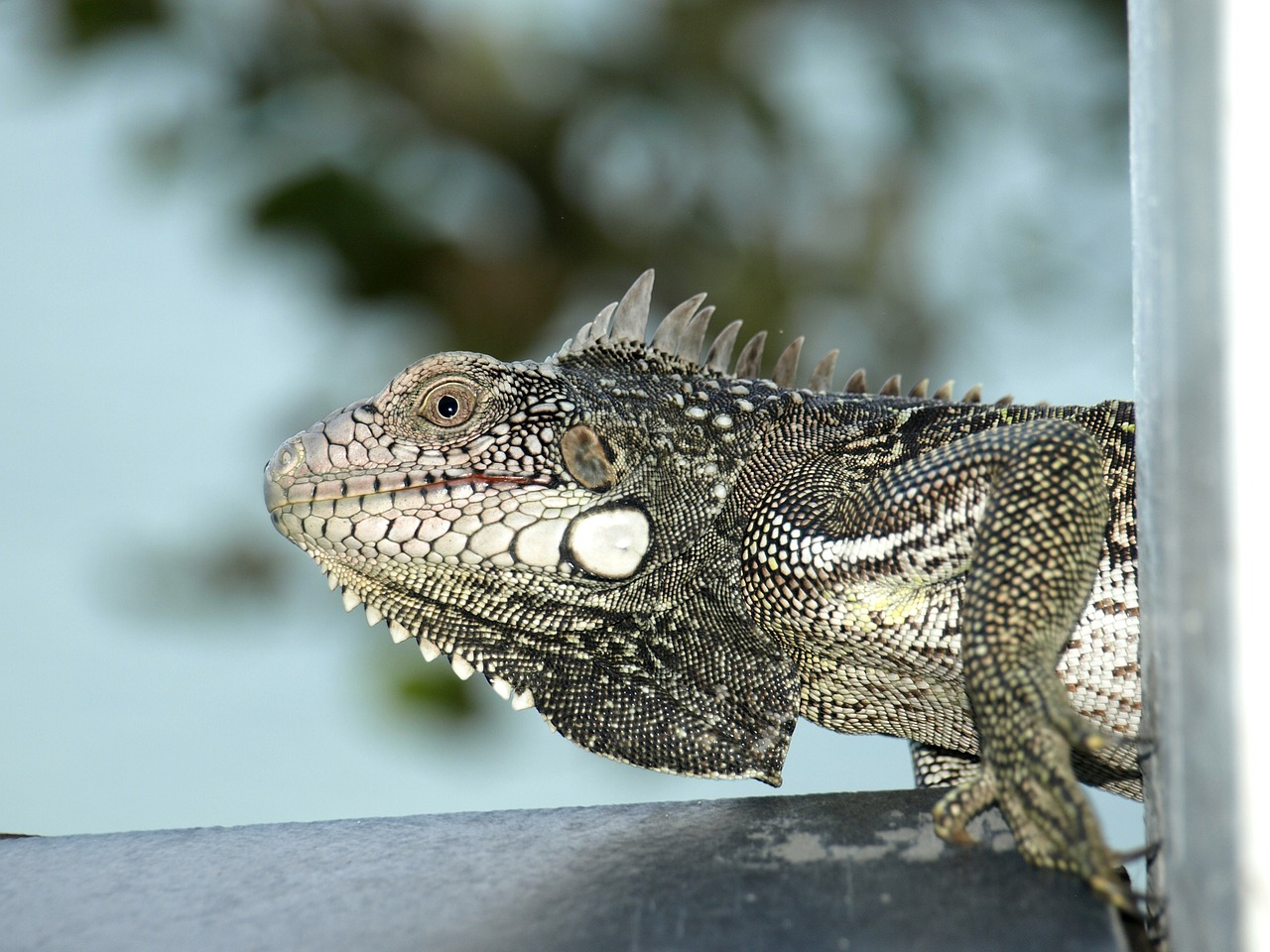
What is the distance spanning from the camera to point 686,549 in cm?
270

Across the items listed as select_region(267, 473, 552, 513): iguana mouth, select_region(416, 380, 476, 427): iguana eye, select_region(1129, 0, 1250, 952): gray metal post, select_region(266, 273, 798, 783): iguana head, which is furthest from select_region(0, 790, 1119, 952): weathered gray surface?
select_region(416, 380, 476, 427): iguana eye

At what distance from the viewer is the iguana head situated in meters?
2.58

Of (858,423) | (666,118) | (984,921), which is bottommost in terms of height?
(984,921)

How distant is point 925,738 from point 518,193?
16.1 ft

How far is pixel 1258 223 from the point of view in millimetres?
1000

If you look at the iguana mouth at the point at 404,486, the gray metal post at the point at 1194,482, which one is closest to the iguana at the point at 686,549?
the iguana mouth at the point at 404,486

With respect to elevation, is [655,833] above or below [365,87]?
below

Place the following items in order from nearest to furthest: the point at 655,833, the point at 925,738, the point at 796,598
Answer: the point at 655,833 → the point at 796,598 → the point at 925,738

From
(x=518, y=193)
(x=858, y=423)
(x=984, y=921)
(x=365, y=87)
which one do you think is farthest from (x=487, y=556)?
(x=365, y=87)

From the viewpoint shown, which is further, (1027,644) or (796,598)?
(796,598)

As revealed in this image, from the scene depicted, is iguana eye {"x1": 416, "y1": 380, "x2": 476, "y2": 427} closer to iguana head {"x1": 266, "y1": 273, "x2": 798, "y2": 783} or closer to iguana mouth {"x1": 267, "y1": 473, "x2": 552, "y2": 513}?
iguana head {"x1": 266, "y1": 273, "x2": 798, "y2": 783}

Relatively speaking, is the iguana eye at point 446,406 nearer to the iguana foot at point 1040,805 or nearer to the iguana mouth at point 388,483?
the iguana mouth at point 388,483

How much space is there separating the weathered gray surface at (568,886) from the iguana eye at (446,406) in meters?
0.82

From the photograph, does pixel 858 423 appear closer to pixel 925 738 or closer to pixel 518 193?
pixel 925 738
